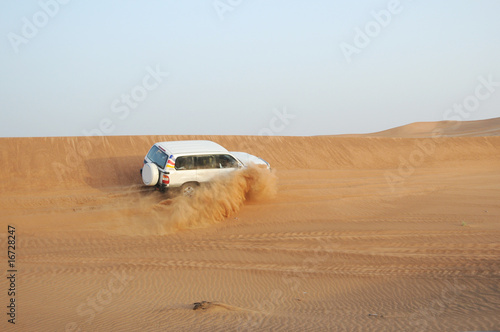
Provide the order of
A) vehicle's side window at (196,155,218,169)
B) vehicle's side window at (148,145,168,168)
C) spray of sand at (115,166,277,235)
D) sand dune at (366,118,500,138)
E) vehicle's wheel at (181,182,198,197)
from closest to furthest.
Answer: spray of sand at (115,166,277,235) < vehicle's wheel at (181,182,198,197) < vehicle's side window at (148,145,168,168) < vehicle's side window at (196,155,218,169) < sand dune at (366,118,500,138)

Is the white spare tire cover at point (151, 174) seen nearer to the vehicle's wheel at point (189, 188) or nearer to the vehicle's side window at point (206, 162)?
the vehicle's wheel at point (189, 188)

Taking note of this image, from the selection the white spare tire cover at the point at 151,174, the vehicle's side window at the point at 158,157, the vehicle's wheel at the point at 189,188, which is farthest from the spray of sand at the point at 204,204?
the vehicle's side window at the point at 158,157

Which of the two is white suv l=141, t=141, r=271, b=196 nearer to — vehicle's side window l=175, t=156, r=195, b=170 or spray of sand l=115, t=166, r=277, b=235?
vehicle's side window l=175, t=156, r=195, b=170

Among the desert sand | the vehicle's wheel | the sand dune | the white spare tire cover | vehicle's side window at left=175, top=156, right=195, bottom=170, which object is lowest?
the desert sand

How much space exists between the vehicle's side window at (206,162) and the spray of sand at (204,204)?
0.65 metres

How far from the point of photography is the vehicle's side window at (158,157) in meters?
13.0

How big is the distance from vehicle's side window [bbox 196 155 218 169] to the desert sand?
1.12 m

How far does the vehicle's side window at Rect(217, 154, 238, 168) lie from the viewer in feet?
43.5

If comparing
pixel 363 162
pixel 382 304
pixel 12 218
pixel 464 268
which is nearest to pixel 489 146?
pixel 363 162

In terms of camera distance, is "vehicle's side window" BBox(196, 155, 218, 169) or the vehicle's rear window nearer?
the vehicle's rear window

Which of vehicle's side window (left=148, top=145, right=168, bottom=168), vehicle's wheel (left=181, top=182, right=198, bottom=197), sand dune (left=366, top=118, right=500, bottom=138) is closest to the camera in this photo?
vehicle's wheel (left=181, top=182, right=198, bottom=197)

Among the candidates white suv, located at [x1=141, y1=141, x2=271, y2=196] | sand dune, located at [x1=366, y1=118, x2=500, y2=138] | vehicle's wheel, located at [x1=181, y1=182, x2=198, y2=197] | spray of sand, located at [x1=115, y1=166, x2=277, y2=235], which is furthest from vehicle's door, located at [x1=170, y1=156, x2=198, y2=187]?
sand dune, located at [x1=366, y1=118, x2=500, y2=138]

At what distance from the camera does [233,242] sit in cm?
979

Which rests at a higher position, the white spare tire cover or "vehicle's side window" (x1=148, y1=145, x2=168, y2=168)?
"vehicle's side window" (x1=148, y1=145, x2=168, y2=168)
